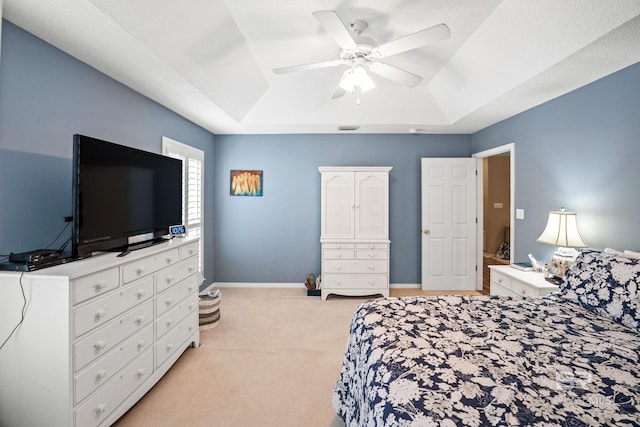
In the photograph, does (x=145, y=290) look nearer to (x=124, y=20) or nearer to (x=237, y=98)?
(x=124, y=20)

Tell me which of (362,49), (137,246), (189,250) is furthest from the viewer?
(189,250)

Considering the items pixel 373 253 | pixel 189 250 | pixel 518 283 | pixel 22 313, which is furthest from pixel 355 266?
pixel 22 313

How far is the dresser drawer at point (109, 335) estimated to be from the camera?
1473 mm

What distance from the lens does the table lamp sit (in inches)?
91.8

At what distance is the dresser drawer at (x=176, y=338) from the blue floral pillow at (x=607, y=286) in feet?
→ 9.50

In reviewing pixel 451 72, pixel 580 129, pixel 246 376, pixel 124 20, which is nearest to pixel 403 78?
pixel 451 72

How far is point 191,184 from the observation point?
3.67 metres

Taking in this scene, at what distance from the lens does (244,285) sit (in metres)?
4.50

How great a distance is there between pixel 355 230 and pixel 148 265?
2.68 m

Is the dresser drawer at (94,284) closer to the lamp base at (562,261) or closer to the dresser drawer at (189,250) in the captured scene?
the dresser drawer at (189,250)

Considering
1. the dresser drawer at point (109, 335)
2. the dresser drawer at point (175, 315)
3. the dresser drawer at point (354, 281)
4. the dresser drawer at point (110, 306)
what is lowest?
the dresser drawer at point (354, 281)

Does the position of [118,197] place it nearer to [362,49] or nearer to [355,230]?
[362,49]

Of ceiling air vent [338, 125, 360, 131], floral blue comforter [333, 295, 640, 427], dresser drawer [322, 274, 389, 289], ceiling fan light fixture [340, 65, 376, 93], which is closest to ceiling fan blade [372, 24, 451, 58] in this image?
ceiling fan light fixture [340, 65, 376, 93]

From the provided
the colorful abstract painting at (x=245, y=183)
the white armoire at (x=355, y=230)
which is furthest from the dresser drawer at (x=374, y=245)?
the colorful abstract painting at (x=245, y=183)
